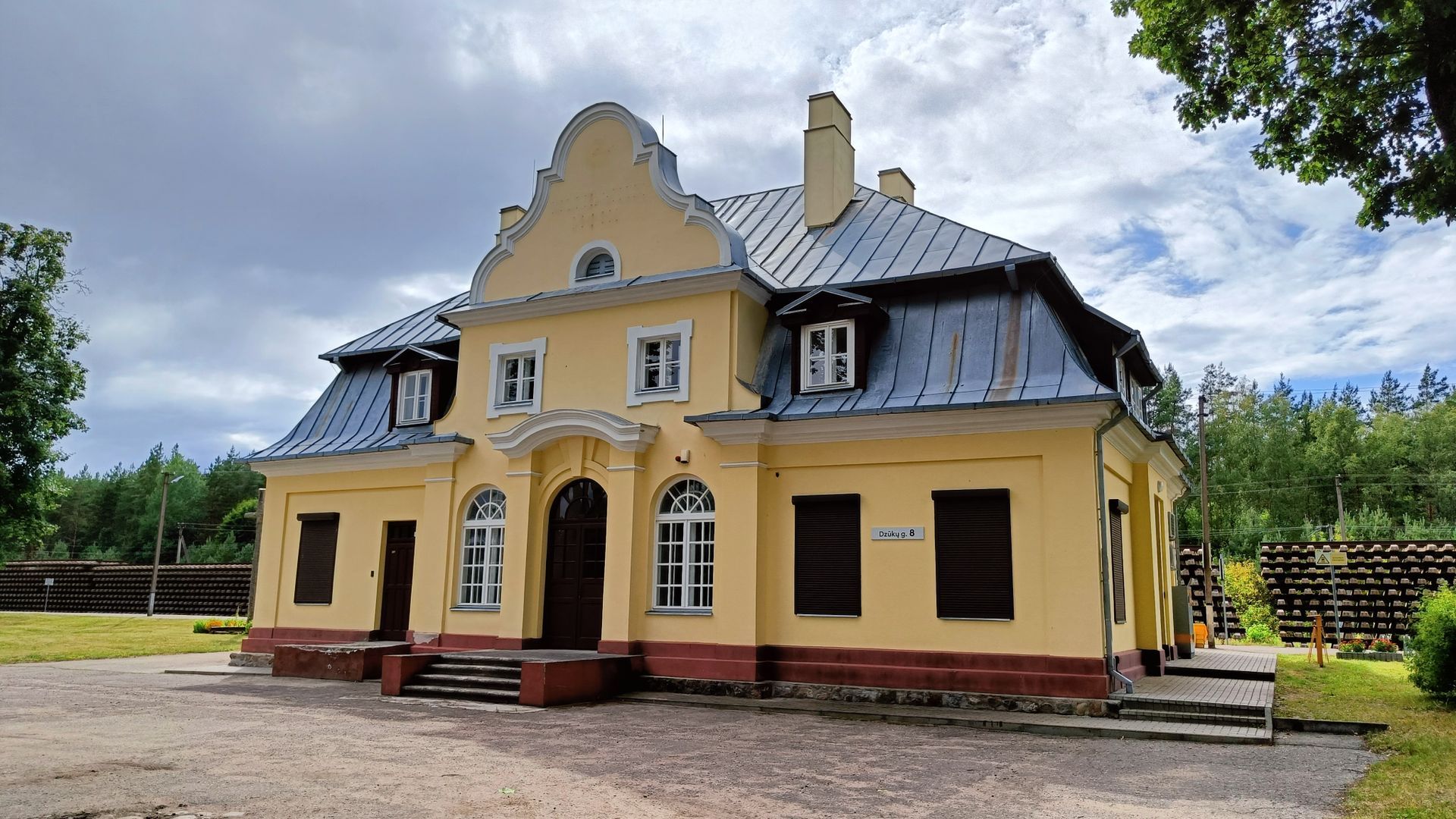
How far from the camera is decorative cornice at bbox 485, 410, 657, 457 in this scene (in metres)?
15.4

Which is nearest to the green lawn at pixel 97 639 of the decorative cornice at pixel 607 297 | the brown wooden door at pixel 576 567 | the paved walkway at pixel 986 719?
the brown wooden door at pixel 576 567

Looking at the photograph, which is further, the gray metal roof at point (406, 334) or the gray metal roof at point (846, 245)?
the gray metal roof at point (406, 334)

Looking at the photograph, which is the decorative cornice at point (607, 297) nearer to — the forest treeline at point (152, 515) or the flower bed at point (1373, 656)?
the flower bed at point (1373, 656)

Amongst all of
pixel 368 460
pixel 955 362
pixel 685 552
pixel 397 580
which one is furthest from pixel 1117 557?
pixel 368 460

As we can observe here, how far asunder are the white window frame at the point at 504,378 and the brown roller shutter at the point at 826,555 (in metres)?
5.11

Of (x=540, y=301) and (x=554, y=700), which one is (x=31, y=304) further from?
(x=554, y=700)

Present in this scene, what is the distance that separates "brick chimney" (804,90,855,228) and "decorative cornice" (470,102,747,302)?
2.12 metres

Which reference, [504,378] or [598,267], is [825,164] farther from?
[504,378]

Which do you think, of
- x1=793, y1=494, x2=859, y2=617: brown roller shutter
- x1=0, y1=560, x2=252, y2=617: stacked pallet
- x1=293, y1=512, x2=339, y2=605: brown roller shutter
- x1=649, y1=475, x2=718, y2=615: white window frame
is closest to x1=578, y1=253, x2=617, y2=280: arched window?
x1=649, y1=475, x2=718, y2=615: white window frame

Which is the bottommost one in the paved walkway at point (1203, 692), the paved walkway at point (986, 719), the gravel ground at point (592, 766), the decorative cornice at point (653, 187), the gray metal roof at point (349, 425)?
the gravel ground at point (592, 766)

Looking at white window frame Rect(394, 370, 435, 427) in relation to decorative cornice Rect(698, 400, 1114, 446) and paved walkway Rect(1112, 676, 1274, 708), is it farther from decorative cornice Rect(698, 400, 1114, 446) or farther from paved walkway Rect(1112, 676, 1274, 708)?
paved walkway Rect(1112, 676, 1274, 708)

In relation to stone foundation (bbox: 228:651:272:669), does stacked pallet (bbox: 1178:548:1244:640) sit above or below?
above

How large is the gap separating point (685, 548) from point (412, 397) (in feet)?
23.1

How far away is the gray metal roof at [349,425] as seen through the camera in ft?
62.1
